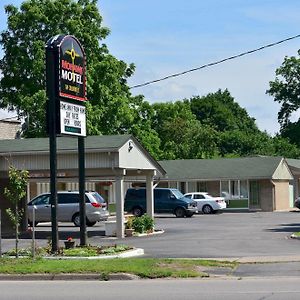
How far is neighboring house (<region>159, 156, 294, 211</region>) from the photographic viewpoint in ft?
203

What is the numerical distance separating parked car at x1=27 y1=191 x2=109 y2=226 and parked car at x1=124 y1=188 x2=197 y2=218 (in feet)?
31.7

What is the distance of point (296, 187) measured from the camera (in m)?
71.4

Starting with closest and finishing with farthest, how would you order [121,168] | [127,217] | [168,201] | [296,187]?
[121,168] < [127,217] < [168,201] < [296,187]

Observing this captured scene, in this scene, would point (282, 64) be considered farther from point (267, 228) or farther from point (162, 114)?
point (267, 228)

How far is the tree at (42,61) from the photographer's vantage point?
53500mm

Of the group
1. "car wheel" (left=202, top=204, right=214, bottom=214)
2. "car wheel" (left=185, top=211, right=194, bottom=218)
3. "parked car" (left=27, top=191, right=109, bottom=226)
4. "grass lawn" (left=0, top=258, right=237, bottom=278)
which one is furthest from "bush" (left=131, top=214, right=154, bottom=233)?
"car wheel" (left=202, top=204, right=214, bottom=214)

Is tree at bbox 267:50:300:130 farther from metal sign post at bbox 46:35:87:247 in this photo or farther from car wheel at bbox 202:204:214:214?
metal sign post at bbox 46:35:87:247

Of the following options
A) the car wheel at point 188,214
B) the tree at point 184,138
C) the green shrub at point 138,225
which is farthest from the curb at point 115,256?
the tree at point 184,138

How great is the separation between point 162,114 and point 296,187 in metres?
25.5

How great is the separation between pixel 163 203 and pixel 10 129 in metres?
11.2

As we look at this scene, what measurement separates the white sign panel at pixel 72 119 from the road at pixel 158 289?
6743 millimetres

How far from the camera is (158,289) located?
52.2ft

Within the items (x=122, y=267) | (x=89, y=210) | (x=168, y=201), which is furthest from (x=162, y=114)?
(x=122, y=267)

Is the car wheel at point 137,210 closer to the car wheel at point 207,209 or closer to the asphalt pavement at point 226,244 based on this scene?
the car wheel at point 207,209
